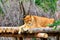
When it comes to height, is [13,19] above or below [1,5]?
below

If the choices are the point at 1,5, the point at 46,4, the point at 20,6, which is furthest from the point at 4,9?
the point at 46,4

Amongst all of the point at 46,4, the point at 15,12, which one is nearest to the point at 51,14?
the point at 46,4

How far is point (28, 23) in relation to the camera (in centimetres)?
362

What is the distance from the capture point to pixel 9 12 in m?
6.89

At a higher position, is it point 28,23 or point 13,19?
point 28,23

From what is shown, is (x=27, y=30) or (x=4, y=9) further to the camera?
(x=4, y=9)

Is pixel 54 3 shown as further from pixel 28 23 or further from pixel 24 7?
pixel 28 23

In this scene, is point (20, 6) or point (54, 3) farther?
point (54, 3)

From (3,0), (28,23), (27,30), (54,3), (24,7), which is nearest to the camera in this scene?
(27,30)

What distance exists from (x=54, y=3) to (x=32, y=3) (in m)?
1.03

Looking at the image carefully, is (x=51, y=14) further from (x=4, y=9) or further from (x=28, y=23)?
(x=28, y=23)

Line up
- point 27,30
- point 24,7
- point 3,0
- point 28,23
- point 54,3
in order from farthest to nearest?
point 54,3 → point 3,0 → point 24,7 → point 28,23 → point 27,30

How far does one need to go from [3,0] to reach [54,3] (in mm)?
1853

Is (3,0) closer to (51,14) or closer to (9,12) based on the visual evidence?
(9,12)
